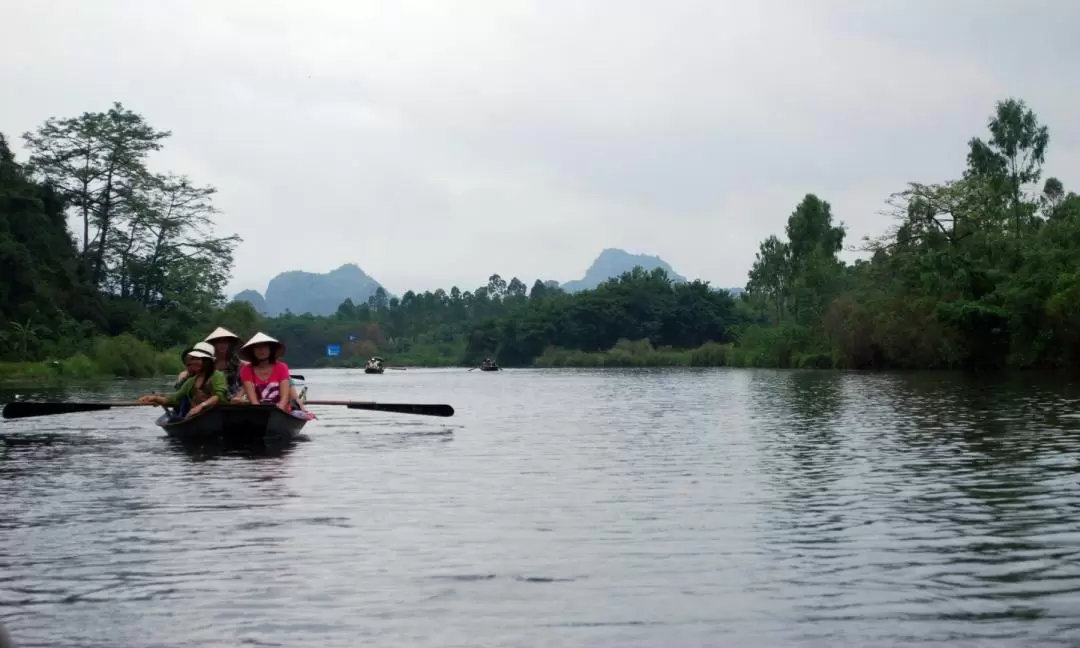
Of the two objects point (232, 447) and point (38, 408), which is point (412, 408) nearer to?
point (232, 447)

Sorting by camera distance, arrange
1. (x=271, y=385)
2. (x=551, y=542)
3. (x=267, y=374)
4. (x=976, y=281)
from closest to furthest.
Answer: (x=551, y=542) → (x=271, y=385) → (x=267, y=374) → (x=976, y=281)

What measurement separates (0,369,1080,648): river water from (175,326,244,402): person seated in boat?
161cm

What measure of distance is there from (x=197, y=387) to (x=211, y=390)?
377 millimetres

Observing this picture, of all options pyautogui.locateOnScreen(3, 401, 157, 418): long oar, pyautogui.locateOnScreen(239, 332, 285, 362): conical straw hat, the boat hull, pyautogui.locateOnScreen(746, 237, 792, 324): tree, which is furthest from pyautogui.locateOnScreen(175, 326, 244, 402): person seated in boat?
pyautogui.locateOnScreen(746, 237, 792, 324): tree

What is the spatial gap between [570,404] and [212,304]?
141 feet

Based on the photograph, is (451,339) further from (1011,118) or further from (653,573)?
(653,573)

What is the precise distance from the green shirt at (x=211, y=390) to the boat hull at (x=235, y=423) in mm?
282

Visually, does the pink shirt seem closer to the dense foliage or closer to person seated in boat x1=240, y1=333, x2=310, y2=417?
person seated in boat x1=240, y1=333, x2=310, y2=417

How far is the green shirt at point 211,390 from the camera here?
692 inches

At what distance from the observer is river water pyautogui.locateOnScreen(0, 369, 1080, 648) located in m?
6.25

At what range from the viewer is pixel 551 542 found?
8773mm

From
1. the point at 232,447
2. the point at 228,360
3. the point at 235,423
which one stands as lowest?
the point at 232,447

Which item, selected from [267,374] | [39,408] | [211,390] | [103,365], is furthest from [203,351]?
[103,365]

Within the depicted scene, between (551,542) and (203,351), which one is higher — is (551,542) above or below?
below
